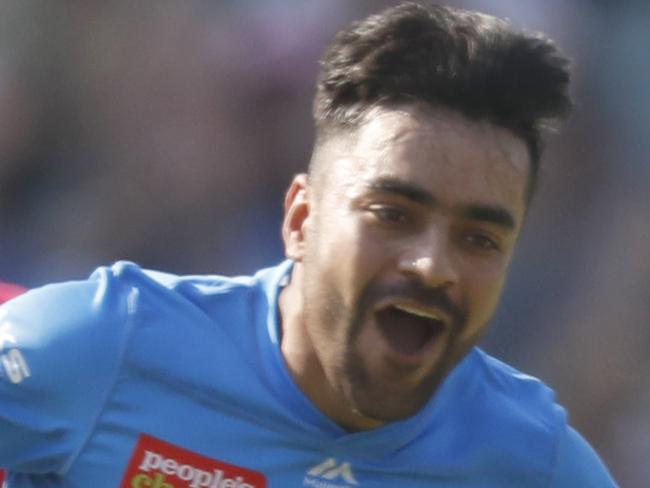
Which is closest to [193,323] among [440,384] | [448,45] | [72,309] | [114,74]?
[72,309]

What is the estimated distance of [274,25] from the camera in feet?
19.0

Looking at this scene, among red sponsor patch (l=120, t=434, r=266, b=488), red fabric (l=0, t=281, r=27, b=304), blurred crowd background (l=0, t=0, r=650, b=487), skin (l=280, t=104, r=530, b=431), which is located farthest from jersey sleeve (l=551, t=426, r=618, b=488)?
blurred crowd background (l=0, t=0, r=650, b=487)

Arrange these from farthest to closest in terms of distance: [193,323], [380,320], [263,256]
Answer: [263,256]
[193,323]
[380,320]

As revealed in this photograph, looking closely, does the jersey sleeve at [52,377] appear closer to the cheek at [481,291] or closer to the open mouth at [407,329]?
the open mouth at [407,329]

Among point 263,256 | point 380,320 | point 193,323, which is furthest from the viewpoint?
point 263,256

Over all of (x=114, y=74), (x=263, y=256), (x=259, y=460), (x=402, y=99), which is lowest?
(x=259, y=460)

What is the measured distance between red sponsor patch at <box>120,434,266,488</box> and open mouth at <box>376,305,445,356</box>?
1.18 feet

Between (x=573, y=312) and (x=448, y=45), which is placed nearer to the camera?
(x=448, y=45)

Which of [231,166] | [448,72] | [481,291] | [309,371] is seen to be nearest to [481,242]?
[481,291]

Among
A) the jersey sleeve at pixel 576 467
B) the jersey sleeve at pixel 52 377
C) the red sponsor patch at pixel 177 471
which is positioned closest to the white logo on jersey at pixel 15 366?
the jersey sleeve at pixel 52 377

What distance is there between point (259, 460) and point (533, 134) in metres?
0.77

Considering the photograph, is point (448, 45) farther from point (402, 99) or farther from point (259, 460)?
point (259, 460)

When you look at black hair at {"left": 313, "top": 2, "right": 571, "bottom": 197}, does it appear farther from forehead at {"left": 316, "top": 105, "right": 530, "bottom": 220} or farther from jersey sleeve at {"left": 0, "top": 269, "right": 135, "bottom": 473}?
jersey sleeve at {"left": 0, "top": 269, "right": 135, "bottom": 473}

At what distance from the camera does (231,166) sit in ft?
18.8
